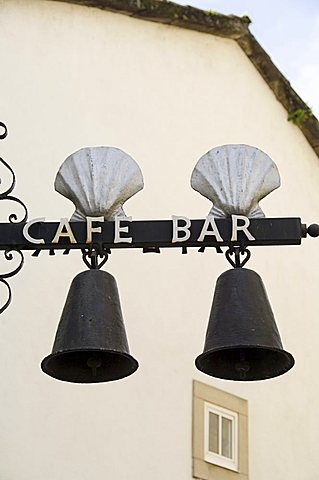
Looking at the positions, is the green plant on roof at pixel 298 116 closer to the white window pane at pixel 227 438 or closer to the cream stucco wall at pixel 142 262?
the cream stucco wall at pixel 142 262

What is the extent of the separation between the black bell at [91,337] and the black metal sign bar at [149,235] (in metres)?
0.17

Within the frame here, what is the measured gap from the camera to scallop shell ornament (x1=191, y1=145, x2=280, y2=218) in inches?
166

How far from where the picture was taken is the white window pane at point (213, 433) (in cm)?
847

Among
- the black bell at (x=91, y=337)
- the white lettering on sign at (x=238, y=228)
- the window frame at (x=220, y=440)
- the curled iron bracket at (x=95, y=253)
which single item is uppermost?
the window frame at (x=220, y=440)

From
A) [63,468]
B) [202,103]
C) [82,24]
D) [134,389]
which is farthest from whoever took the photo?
[202,103]

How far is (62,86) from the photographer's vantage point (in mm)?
8508

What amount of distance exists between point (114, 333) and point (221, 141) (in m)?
5.52

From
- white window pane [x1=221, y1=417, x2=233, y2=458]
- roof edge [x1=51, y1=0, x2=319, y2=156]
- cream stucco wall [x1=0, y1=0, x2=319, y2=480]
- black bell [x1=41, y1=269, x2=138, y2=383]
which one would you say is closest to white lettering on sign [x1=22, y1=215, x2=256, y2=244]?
black bell [x1=41, y1=269, x2=138, y2=383]

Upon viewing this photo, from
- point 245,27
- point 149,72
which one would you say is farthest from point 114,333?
point 245,27

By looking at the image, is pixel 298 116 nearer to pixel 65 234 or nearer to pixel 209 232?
pixel 209 232

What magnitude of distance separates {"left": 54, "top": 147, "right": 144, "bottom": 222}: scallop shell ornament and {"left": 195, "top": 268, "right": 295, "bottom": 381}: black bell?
51 cm

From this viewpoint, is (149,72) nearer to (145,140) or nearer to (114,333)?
(145,140)

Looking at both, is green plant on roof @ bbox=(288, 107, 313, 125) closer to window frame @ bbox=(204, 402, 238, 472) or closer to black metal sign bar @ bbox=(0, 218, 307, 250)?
window frame @ bbox=(204, 402, 238, 472)

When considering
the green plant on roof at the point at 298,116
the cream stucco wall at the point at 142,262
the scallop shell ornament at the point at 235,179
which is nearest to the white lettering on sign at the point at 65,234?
the scallop shell ornament at the point at 235,179
